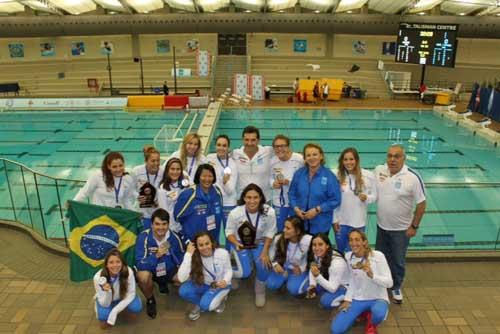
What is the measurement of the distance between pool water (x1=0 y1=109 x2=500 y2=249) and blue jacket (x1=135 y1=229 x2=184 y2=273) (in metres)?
1.49

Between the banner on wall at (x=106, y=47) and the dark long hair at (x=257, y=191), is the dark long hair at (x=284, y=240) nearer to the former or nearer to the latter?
the dark long hair at (x=257, y=191)

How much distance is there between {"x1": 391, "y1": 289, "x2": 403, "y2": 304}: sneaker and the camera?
3.84m

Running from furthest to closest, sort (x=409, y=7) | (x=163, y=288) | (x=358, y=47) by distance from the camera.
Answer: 1. (x=358, y=47)
2. (x=409, y=7)
3. (x=163, y=288)

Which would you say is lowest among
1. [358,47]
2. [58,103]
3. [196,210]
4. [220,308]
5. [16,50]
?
[220,308]

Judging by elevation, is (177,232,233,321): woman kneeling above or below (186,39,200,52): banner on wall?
below

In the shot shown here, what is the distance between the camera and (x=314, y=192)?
3840 mm

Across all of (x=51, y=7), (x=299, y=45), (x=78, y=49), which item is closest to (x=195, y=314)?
(x=51, y=7)

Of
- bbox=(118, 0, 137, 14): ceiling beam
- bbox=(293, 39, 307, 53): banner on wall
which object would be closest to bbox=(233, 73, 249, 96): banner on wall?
bbox=(118, 0, 137, 14): ceiling beam

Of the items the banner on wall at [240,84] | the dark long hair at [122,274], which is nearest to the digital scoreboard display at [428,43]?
the banner on wall at [240,84]

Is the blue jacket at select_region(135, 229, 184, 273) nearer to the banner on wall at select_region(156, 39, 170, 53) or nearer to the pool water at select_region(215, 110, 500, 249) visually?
the pool water at select_region(215, 110, 500, 249)

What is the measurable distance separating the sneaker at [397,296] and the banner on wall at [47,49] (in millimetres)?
→ 25650

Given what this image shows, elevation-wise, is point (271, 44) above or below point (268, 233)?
above

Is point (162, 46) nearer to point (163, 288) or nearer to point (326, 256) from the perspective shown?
point (163, 288)

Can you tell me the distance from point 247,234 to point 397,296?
1568 millimetres
